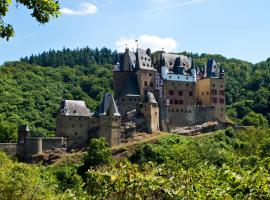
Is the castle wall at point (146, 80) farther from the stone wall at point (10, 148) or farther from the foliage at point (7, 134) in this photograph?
the foliage at point (7, 134)

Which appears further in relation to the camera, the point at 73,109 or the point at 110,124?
the point at 73,109

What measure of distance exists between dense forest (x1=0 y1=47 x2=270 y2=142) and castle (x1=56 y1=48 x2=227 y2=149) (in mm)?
18571

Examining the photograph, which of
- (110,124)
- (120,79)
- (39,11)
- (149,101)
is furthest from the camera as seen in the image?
(120,79)

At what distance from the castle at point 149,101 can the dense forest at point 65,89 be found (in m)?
18.6

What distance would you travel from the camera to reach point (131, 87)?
274 feet

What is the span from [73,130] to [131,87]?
1191 cm

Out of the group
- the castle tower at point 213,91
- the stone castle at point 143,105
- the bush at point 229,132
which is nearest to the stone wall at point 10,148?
the stone castle at point 143,105

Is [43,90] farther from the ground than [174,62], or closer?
closer

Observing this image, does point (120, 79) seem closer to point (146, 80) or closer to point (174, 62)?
point (146, 80)

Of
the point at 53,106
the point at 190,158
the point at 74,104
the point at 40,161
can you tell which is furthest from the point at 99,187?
the point at 53,106

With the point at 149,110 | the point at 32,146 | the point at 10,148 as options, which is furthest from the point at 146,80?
the point at 10,148

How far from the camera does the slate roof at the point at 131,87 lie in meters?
82.6

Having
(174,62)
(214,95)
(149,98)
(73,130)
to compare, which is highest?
(174,62)

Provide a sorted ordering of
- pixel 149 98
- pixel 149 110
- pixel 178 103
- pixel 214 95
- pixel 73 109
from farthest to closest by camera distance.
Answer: pixel 214 95
pixel 178 103
pixel 149 98
pixel 149 110
pixel 73 109
